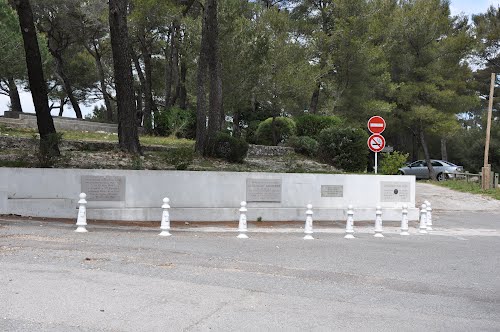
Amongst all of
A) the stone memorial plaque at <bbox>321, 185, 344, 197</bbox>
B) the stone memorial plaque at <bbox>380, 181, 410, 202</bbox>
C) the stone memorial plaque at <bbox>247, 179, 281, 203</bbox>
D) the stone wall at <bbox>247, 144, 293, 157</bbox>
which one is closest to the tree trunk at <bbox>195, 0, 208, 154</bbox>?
the stone wall at <bbox>247, 144, 293, 157</bbox>

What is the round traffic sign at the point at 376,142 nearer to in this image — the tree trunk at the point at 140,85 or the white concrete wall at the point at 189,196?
the white concrete wall at the point at 189,196

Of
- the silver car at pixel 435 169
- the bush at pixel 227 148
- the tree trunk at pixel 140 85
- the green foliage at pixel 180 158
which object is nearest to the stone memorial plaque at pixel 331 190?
the green foliage at pixel 180 158

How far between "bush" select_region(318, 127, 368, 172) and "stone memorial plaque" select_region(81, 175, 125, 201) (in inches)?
503

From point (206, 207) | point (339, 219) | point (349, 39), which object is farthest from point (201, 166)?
point (349, 39)

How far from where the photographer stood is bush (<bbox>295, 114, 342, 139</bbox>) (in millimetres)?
29266

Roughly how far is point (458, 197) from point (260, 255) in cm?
1888

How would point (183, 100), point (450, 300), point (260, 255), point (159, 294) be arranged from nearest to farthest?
1. point (159, 294)
2. point (450, 300)
3. point (260, 255)
4. point (183, 100)

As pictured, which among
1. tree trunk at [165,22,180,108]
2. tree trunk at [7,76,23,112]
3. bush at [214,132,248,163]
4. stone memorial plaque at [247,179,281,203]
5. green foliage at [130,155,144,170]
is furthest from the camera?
tree trunk at [7,76,23,112]

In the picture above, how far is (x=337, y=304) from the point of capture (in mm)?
6531

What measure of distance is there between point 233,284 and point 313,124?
2285cm

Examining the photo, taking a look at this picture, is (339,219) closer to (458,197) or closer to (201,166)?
(201,166)

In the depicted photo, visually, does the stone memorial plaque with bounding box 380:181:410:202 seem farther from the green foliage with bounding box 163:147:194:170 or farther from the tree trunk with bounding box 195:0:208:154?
the tree trunk with bounding box 195:0:208:154

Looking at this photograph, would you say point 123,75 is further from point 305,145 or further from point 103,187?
point 305,145

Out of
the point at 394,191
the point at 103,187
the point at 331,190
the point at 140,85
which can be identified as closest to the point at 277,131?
the point at 394,191
